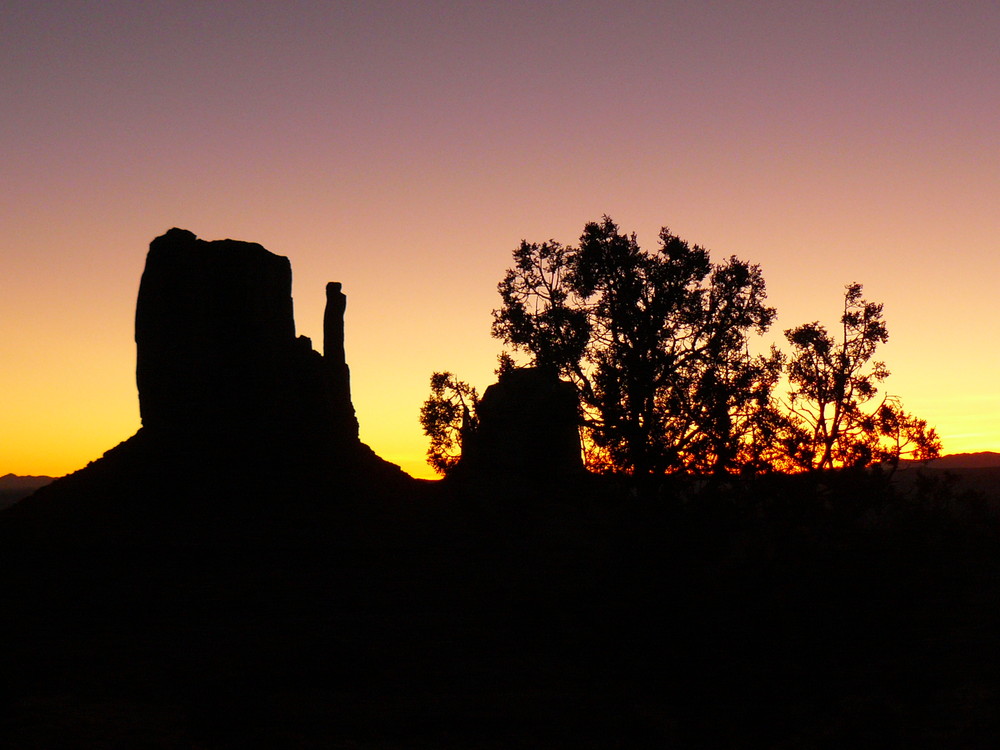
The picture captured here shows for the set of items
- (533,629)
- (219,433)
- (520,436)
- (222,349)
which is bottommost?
(533,629)

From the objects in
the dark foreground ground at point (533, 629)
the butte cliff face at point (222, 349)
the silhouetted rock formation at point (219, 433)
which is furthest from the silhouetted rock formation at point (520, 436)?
the butte cliff face at point (222, 349)

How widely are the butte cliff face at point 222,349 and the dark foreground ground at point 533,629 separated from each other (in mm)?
4761

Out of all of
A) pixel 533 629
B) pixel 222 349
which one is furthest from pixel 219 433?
pixel 533 629

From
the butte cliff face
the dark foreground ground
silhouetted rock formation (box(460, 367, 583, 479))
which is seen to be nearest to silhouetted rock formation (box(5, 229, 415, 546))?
the butte cliff face

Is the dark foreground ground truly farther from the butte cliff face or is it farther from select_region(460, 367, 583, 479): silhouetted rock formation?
the butte cliff face

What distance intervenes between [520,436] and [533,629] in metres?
17.2

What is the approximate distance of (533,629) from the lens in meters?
23.5

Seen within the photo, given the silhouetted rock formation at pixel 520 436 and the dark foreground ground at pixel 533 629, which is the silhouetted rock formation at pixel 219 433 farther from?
the silhouetted rock formation at pixel 520 436

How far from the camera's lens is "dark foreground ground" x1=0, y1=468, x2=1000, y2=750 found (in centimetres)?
1608

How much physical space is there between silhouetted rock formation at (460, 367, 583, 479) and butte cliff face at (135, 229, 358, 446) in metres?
7.80

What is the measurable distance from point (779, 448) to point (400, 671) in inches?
713

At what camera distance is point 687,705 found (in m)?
17.7

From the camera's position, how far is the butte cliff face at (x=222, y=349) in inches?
1548

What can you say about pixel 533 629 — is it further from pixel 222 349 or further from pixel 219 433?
pixel 222 349
